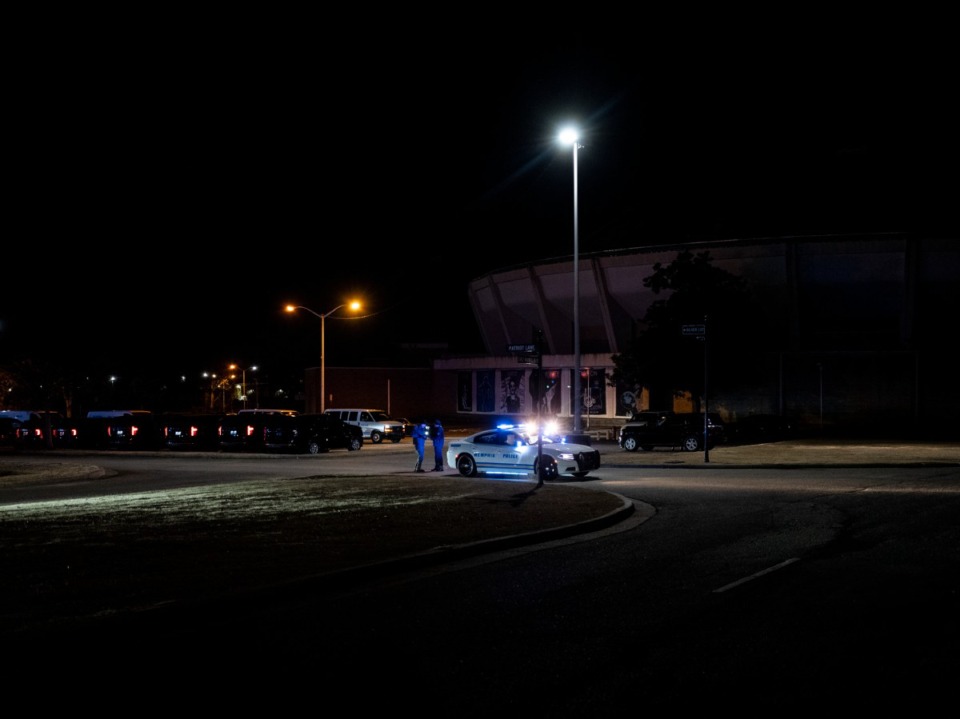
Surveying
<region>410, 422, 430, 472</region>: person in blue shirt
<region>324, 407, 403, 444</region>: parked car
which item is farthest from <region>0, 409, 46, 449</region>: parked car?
<region>410, 422, 430, 472</region>: person in blue shirt

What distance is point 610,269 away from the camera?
64.6m

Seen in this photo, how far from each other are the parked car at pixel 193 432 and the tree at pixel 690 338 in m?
21.1

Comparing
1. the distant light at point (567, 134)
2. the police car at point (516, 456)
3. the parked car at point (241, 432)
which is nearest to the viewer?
the police car at point (516, 456)

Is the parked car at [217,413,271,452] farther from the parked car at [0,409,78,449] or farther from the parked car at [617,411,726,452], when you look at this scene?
the parked car at [617,411,726,452]

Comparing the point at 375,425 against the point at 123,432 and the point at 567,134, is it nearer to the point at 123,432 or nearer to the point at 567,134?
the point at 123,432

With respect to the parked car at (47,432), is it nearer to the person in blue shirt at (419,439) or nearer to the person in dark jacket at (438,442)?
the person in blue shirt at (419,439)

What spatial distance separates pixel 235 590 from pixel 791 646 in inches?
194

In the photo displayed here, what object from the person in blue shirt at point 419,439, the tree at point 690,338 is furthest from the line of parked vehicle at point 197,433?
the tree at point 690,338

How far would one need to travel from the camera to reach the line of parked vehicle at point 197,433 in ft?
129

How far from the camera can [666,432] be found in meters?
39.2

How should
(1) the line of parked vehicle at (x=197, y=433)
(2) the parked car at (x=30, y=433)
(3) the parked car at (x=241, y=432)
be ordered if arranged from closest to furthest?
(1) the line of parked vehicle at (x=197, y=433), (3) the parked car at (x=241, y=432), (2) the parked car at (x=30, y=433)

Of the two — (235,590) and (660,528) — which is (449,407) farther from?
(235,590)

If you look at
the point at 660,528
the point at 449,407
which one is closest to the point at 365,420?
the point at 449,407

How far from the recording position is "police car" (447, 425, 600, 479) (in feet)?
83.4
